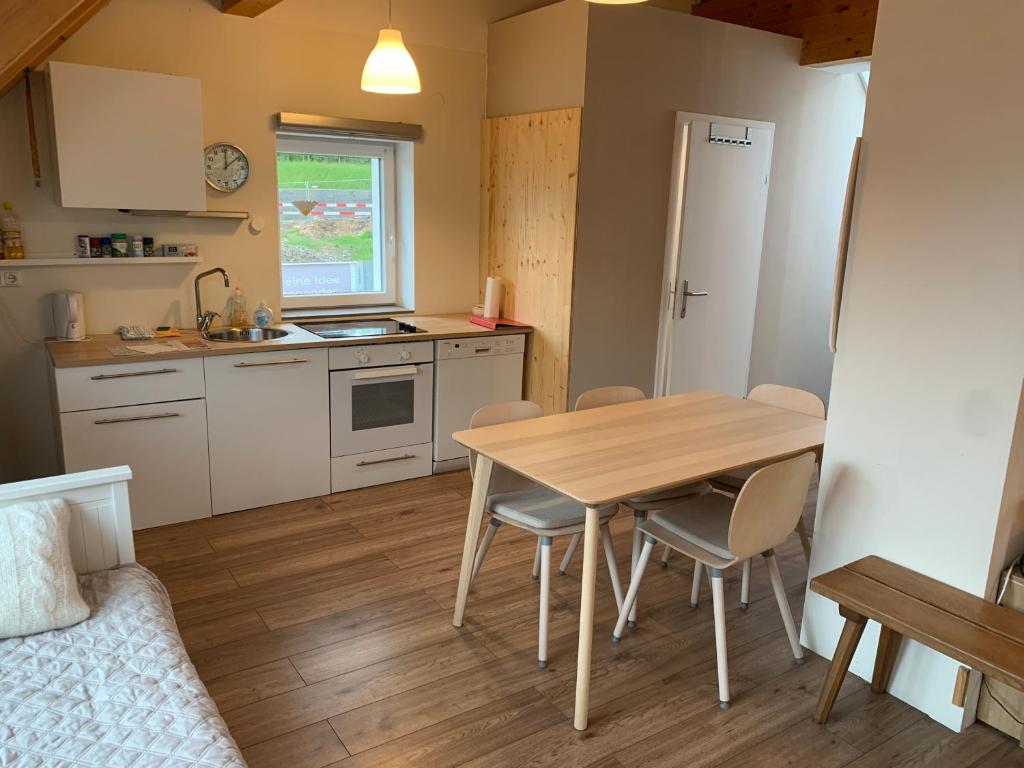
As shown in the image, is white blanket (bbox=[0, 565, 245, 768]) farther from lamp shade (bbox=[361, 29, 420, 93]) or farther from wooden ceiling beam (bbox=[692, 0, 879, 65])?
wooden ceiling beam (bbox=[692, 0, 879, 65])

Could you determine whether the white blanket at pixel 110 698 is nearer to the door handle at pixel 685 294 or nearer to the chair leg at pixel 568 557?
the chair leg at pixel 568 557

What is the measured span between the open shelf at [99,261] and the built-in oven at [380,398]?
89 cm

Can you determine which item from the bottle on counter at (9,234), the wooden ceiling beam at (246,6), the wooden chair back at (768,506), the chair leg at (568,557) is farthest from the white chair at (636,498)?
the bottle on counter at (9,234)

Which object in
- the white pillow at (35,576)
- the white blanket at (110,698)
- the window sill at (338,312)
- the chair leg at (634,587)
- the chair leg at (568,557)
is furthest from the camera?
the window sill at (338,312)

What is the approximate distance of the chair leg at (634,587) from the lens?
2686 millimetres

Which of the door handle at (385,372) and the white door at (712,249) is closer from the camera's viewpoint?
the door handle at (385,372)

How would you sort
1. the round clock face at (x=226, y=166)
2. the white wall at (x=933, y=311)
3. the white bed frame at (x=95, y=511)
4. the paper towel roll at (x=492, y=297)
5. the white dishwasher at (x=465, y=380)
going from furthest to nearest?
the paper towel roll at (x=492, y=297) → the white dishwasher at (x=465, y=380) → the round clock face at (x=226, y=166) → the white bed frame at (x=95, y=511) → the white wall at (x=933, y=311)

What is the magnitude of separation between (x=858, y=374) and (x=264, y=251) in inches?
124

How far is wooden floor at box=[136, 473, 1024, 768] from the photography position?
2258mm

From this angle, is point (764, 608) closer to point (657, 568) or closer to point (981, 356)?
point (657, 568)

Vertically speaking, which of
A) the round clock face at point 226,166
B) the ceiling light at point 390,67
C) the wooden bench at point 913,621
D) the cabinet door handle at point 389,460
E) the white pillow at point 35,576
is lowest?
the cabinet door handle at point 389,460

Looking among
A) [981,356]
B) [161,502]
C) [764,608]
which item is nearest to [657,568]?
[764,608]

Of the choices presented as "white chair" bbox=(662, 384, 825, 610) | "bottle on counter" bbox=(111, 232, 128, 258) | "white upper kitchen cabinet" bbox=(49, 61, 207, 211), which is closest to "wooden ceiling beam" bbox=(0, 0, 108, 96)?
"white upper kitchen cabinet" bbox=(49, 61, 207, 211)

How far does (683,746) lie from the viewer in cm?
227
